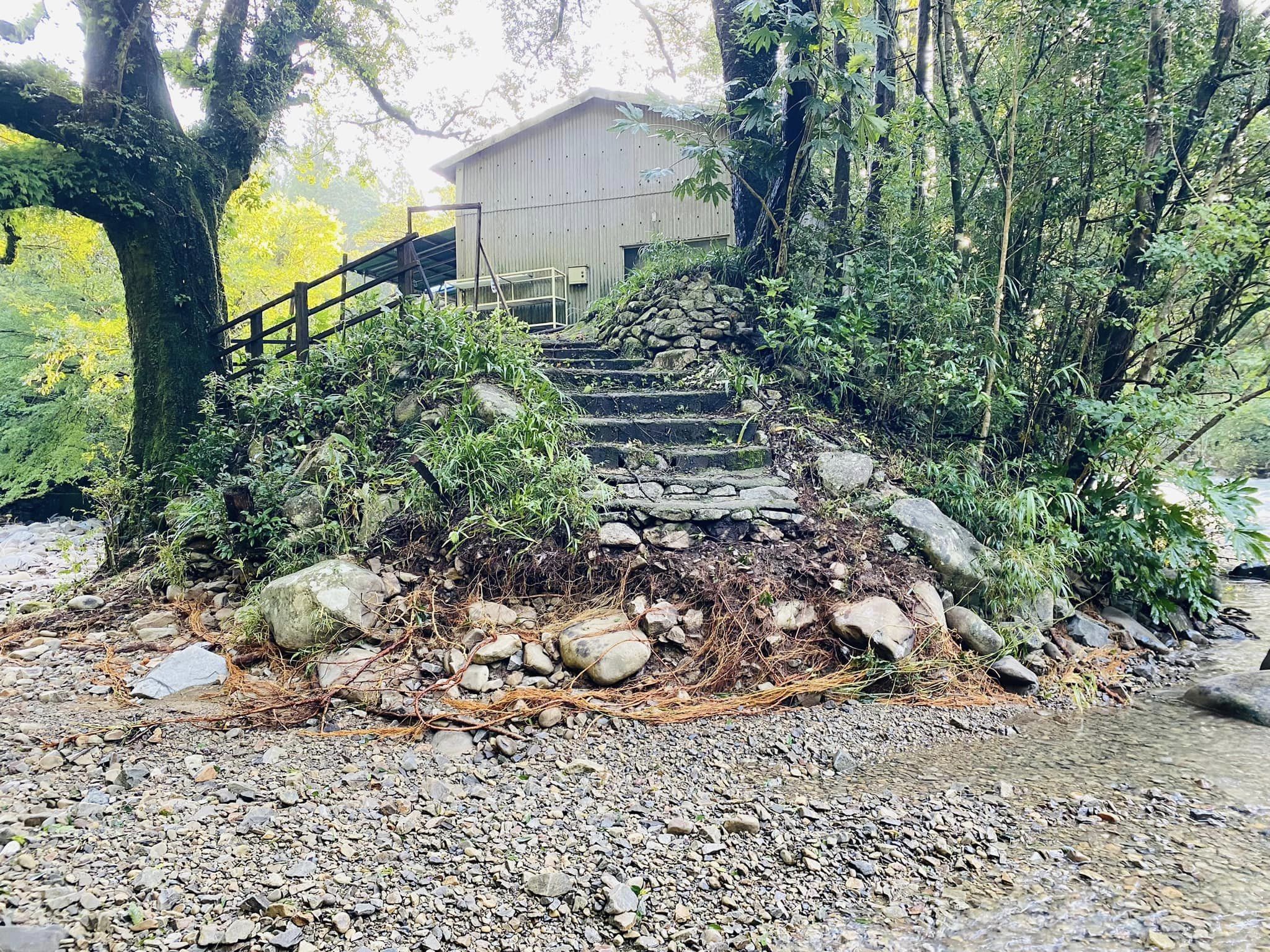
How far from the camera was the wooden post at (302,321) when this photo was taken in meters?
5.67

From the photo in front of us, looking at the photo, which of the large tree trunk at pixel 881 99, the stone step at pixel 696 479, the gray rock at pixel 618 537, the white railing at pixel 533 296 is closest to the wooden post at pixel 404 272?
the stone step at pixel 696 479

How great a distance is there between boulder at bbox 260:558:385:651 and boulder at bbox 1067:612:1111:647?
15.5 ft

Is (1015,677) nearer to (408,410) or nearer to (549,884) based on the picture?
(549,884)

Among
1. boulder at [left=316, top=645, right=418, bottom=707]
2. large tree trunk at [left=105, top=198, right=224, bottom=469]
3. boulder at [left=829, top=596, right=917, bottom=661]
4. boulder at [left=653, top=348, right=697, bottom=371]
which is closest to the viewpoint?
boulder at [left=316, top=645, right=418, bottom=707]

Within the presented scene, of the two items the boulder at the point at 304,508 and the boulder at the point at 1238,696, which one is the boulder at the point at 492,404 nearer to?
the boulder at the point at 304,508

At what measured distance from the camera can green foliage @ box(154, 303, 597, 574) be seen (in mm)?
4105

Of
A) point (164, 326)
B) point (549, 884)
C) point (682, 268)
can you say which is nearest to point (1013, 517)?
point (549, 884)

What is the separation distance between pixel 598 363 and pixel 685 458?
196 centimetres

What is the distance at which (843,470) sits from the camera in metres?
4.73

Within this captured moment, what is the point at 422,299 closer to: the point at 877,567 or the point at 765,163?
the point at 765,163

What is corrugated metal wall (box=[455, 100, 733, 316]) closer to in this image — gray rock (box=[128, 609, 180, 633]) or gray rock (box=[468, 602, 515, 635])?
gray rock (box=[468, 602, 515, 635])

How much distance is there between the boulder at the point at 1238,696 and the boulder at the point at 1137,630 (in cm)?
71

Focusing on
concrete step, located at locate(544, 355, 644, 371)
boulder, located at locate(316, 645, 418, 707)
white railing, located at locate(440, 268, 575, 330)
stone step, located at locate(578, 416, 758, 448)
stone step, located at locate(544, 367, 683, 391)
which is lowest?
boulder, located at locate(316, 645, 418, 707)

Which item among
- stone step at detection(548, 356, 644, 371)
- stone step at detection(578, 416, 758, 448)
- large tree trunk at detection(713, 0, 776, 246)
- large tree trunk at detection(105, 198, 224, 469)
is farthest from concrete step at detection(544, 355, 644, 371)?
large tree trunk at detection(105, 198, 224, 469)
